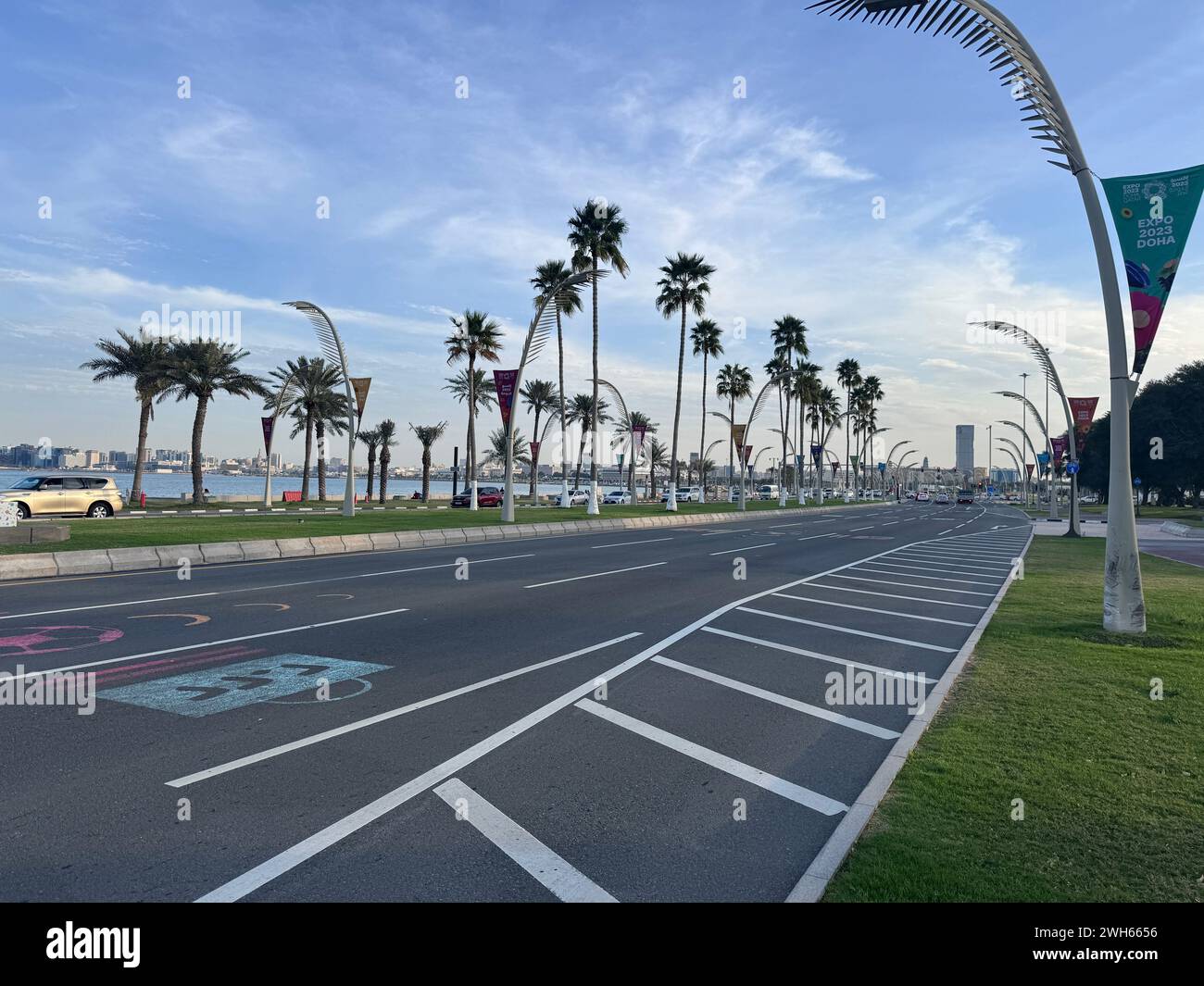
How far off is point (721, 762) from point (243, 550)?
17765 mm

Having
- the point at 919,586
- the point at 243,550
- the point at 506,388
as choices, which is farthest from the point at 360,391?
the point at 919,586

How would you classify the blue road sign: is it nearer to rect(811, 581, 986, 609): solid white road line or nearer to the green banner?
rect(811, 581, 986, 609): solid white road line

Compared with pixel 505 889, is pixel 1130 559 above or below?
above

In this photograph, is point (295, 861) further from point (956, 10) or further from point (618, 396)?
point (618, 396)

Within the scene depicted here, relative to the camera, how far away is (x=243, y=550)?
67.3 ft

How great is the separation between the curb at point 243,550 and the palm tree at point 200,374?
25.8m

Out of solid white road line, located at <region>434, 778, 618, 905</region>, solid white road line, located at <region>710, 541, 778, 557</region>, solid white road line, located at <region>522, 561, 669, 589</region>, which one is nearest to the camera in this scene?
solid white road line, located at <region>434, 778, 618, 905</region>

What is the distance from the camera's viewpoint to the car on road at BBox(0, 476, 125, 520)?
3002 centimetres

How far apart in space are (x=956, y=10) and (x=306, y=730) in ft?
34.8

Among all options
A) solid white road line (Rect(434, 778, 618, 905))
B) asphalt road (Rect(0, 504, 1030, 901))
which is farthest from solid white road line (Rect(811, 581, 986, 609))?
solid white road line (Rect(434, 778, 618, 905))

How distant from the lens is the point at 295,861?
3947 mm

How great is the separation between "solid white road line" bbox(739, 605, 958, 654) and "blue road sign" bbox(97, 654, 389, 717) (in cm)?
593

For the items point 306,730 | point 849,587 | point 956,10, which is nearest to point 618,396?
point 849,587

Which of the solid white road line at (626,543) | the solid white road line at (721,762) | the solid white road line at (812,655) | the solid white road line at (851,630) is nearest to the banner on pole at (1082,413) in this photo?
the solid white road line at (626,543)
